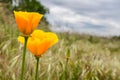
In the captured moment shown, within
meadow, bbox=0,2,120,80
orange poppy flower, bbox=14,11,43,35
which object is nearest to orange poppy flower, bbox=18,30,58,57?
orange poppy flower, bbox=14,11,43,35

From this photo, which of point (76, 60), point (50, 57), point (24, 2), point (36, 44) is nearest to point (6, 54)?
point (50, 57)

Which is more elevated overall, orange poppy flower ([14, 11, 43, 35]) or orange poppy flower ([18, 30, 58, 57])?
orange poppy flower ([14, 11, 43, 35])

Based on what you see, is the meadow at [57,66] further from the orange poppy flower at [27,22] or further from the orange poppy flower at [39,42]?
the orange poppy flower at [27,22]

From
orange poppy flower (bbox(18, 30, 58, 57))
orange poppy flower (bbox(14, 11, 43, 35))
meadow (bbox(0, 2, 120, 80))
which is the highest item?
orange poppy flower (bbox(14, 11, 43, 35))

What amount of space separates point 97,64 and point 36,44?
422 centimetres

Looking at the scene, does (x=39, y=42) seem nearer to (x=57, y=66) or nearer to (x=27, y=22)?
(x=27, y=22)

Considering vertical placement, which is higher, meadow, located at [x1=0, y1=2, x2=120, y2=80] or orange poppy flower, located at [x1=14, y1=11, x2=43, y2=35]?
orange poppy flower, located at [x1=14, y1=11, x2=43, y2=35]

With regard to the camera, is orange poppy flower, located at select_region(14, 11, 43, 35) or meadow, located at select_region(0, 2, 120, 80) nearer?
orange poppy flower, located at select_region(14, 11, 43, 35)

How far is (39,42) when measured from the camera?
Result: 8.07 ft

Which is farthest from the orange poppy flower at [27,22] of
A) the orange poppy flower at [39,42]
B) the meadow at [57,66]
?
the meadow at [57,66]

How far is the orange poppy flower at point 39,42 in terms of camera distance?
241cm

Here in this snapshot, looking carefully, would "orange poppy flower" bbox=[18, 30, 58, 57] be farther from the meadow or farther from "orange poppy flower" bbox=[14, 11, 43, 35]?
the meadow

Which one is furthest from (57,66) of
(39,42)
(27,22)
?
(27,22)

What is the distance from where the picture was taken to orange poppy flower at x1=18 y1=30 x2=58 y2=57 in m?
2.41
